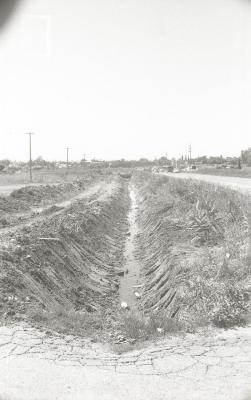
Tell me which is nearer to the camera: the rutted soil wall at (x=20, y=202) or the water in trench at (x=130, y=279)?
the water in trench at (x=130, y=279)

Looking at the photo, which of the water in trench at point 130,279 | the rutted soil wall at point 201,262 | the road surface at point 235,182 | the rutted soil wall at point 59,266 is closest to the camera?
the rutted soil wall at point 201,262

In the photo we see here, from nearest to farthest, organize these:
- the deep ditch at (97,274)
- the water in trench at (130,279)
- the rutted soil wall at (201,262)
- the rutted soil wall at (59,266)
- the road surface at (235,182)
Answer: the deep ditch at (97,274)
the rutted soil wall at (201,262)
the rutted soil wall at (59,266)
the water in trench at (130,279)
the road surface at (235,182)

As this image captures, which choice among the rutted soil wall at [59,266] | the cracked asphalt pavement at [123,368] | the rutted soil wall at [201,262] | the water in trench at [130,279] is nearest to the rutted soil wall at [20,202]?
the rutted soil wall at [59,266]

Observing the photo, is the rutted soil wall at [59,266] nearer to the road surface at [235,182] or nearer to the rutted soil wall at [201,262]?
the rutted soil wall at [201,262]

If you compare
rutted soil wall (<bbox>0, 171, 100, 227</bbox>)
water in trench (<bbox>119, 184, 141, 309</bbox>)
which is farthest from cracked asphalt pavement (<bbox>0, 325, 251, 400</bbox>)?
rutted soil wall (<bbox>0, 171, 100, 227</bbox>)

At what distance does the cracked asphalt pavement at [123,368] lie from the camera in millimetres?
4141

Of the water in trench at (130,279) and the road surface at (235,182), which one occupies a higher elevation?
the road surface at (235,182)

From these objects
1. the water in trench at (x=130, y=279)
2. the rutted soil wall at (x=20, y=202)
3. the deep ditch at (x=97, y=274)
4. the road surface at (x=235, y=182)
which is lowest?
the water in trench at (x=130, y=279)

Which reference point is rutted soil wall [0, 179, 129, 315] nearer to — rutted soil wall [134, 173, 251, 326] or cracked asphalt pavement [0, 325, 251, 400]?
rutted soil wall [134, 173, 251, 326]

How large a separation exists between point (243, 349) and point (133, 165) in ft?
545

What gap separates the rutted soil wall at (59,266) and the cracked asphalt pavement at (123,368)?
148cm

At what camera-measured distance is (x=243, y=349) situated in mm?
5238

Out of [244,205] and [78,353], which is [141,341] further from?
[244,205]

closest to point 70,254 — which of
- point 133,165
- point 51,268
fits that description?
point 51,268
